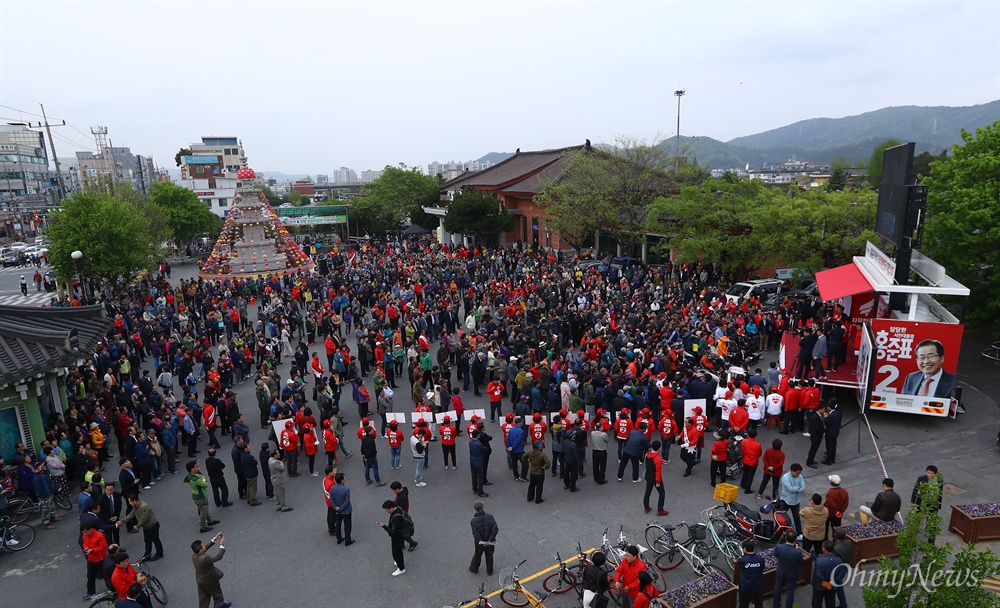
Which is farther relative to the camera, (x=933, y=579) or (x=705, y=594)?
(x=705, y=594)

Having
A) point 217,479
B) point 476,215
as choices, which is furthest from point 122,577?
point 476,215

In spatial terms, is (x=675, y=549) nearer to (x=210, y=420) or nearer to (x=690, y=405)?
(x=690, y=405)

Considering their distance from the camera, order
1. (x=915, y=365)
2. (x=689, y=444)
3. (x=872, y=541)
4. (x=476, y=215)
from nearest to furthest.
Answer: (x=872, y=541)
(x=689, y=444)
(x=915, y=365)
(x=476, y=215)

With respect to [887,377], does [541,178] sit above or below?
above

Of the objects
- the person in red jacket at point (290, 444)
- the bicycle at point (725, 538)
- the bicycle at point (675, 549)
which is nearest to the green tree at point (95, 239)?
the person in red jacket at point (290, 444)

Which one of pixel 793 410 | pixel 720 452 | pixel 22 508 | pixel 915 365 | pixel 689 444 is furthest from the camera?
pixel 793 410

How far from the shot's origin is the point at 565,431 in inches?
480

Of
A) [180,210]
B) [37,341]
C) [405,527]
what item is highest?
[180,210]

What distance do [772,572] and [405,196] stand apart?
5781 cm

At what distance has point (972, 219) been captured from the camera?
17.6m

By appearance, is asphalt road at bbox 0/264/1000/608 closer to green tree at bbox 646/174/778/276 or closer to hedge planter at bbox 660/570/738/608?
hedge planter at bbox 660/570/738/608

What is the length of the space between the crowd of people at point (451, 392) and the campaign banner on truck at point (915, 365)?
156 cm

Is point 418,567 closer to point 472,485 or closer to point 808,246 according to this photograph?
point 472,485

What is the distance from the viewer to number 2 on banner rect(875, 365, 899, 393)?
46.2 ft
